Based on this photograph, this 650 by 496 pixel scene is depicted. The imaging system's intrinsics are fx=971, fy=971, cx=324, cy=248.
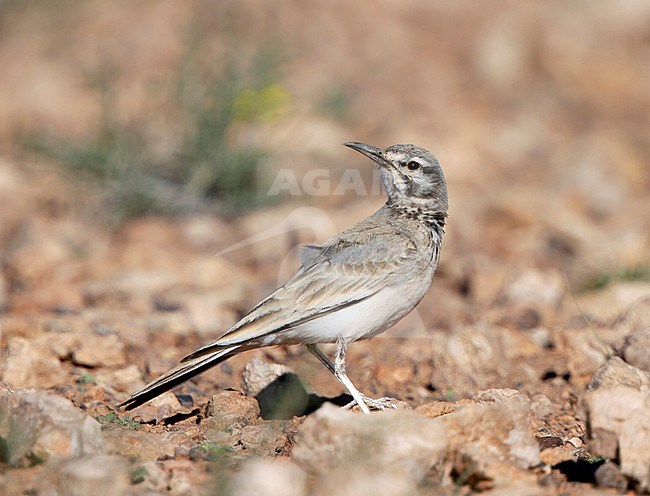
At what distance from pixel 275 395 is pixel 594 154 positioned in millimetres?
8008

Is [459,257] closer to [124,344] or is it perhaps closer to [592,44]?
[124,344]

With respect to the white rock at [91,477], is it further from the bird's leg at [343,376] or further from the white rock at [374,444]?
the bird's leg at [343,376]

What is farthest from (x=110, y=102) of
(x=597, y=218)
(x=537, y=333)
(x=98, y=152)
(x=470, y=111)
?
(x=470, y=111)

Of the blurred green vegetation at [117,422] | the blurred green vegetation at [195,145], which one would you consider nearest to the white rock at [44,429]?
the blurred green vegetation at [117,422]

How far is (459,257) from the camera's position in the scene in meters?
8.31

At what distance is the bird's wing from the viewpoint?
479 centimetres

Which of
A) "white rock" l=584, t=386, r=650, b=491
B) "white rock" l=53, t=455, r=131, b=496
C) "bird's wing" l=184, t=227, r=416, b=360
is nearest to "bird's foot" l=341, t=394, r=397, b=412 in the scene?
"bird's wing" l=184, t=227, r=416, b=360

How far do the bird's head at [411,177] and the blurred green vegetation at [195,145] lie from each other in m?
3.76

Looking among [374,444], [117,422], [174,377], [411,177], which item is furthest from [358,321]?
[374,444]

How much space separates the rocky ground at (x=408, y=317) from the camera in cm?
355

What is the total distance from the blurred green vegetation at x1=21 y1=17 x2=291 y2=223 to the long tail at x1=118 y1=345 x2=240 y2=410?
4649mm

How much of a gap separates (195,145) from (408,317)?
331 centimetres

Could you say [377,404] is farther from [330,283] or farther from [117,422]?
[117,422]

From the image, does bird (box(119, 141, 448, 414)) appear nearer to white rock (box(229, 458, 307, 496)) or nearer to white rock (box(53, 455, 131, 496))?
white rock (box(53, 455, 131, 496))
